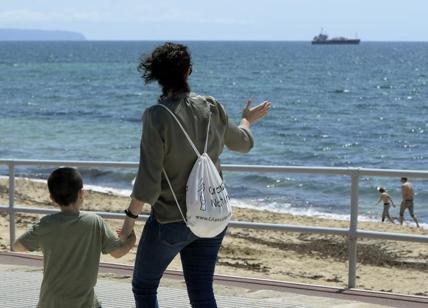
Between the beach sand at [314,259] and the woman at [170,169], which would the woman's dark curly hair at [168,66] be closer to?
the woman at [170,169]

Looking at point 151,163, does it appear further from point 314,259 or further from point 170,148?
point 314,259

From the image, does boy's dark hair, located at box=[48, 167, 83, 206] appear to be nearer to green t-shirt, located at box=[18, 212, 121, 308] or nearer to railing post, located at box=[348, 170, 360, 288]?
green t-shirt, located at box=[18, 212, 121, 308]

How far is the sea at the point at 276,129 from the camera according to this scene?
23328 mm

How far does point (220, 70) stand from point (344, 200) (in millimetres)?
85859

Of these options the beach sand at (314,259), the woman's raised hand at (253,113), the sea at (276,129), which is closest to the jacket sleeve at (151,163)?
the sea at (276,129)

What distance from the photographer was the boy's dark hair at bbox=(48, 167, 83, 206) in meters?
4.25

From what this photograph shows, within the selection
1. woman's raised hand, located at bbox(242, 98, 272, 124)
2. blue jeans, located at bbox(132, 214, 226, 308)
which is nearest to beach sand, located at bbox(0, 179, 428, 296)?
woman's raised hand, located at bbox(242, 98, 272, 124)

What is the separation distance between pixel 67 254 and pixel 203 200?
2.27ft

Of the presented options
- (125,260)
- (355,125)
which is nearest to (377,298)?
(125,260)

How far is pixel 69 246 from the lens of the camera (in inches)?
169

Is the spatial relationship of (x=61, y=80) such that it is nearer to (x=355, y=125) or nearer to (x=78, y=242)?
(x=355, y=125)

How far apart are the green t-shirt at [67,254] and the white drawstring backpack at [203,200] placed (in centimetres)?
46

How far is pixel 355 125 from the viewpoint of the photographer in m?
47.1

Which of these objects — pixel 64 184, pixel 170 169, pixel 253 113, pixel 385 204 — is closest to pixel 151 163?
pixel 170 169
